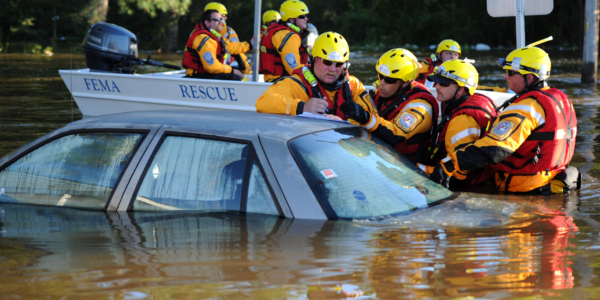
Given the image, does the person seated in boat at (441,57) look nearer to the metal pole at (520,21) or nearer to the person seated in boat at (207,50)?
the metal pole at (520,21)

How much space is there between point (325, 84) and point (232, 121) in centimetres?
188

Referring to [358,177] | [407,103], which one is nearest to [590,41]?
[407,103]

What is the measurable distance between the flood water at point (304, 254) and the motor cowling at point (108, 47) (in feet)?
24.7

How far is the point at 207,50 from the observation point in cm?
1042

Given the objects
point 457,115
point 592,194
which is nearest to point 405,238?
point 457,115

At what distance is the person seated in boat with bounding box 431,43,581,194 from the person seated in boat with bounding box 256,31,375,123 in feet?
3.14

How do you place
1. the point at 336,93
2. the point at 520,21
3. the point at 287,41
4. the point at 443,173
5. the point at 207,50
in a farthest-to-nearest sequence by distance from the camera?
the point at 207,50
the point at 287,41
the point at 520,21
the point at 336,93
the point at 443,173

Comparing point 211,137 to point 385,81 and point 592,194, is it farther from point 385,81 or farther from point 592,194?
point 592,194

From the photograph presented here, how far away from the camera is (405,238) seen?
3.33m

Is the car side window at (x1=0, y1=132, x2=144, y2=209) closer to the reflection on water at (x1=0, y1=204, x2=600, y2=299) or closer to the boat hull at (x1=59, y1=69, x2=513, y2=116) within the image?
the reflection on water at (x1=0, y1=204, x2=600, y2=299)

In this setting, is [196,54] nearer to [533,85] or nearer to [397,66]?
[397,66]

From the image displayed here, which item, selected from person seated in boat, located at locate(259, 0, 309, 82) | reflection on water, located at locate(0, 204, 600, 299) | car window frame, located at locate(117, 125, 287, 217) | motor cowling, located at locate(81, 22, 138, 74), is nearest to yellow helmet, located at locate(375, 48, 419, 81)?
reflection on water, located at locate(0, 204, 600, 299)

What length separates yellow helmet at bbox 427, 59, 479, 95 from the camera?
17.0 ft

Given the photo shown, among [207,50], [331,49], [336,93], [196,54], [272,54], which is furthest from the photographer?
[196,54]
